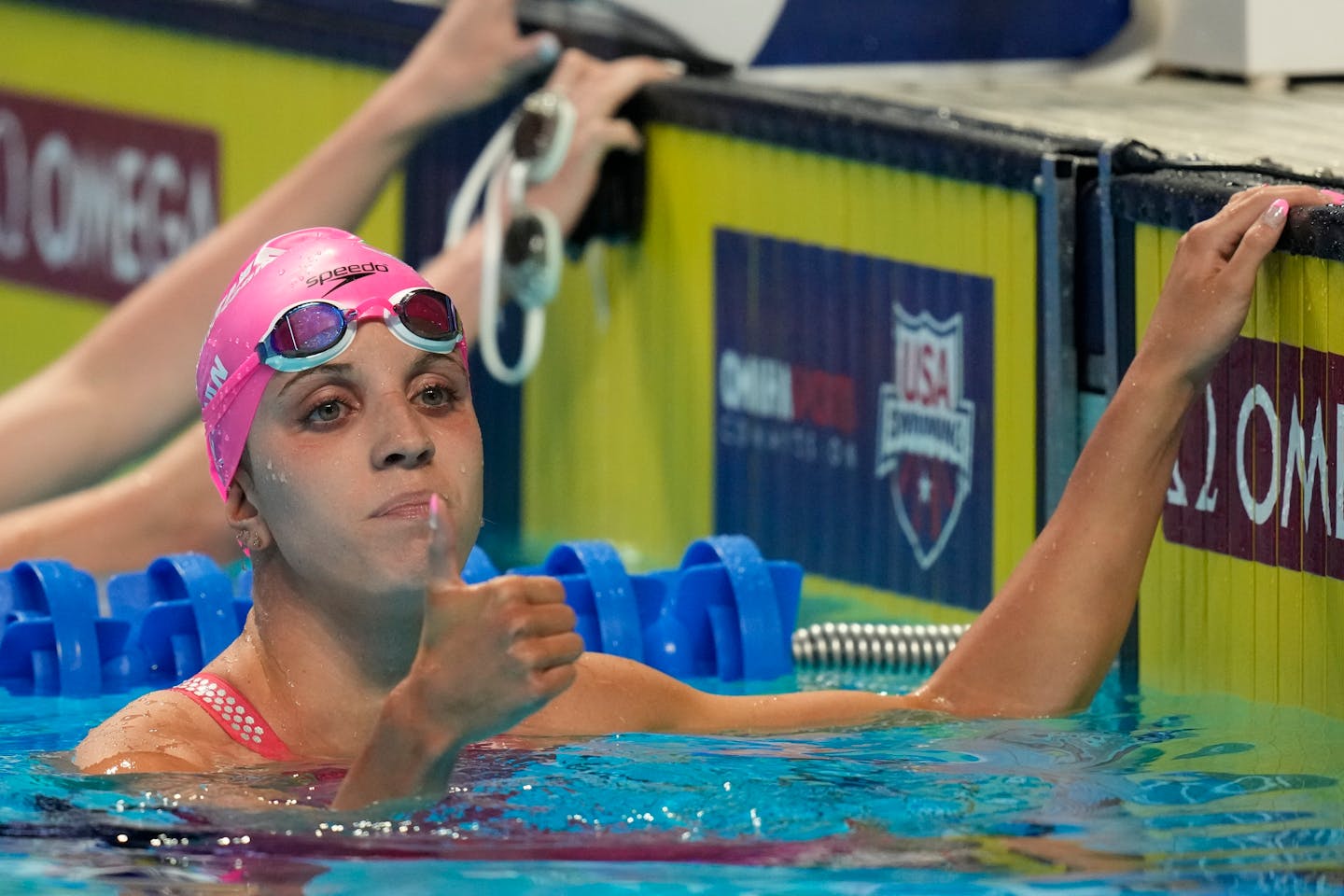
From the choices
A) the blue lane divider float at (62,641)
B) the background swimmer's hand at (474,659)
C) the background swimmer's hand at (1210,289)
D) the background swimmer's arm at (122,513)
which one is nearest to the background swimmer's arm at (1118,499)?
the background swimmer's hand at (1210,289)

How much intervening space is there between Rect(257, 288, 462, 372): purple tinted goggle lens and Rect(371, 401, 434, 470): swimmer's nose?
0.11 meters

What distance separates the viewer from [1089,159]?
3.99m

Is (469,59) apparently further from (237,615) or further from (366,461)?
(366,461)

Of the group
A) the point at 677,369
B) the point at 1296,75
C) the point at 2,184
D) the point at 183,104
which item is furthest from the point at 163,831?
the point at 2,184

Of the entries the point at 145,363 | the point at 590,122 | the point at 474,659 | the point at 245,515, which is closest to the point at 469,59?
the point at 590,122

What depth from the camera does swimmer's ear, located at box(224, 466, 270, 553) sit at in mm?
2787

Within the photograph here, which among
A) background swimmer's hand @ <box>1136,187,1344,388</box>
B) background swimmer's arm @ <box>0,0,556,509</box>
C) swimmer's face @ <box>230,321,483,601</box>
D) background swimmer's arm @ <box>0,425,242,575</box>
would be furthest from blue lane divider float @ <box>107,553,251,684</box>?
background swimmer's hand @ <box>1136,187,1344,388</box>

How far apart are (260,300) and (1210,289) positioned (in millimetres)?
1138

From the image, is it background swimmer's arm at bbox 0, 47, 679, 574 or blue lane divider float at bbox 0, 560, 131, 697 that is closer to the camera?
blue lane divider float at bbox 0, 560, 131, 697

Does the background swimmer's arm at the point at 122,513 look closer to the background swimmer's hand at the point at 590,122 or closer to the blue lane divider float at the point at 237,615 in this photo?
the blue lane divider float at the point at 237,615

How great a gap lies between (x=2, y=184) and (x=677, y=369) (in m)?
2.77

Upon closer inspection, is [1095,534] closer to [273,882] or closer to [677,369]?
[273,882]

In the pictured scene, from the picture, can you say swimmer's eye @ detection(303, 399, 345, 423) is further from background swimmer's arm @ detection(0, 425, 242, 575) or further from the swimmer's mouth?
background swimmer's arm @ detection(0, 425, 242, 575)

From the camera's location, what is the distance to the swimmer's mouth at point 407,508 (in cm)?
263
